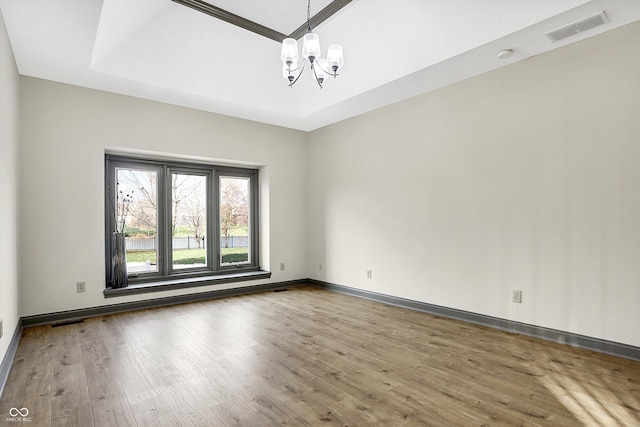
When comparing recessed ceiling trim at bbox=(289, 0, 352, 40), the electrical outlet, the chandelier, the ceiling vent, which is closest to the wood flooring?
the electrical outlet

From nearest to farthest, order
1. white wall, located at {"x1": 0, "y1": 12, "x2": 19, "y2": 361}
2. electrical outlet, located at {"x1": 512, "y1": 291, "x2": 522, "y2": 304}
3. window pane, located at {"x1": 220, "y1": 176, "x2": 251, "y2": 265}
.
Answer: white wall, located at {"x1": 0, "y1": 12, "x2": 19, "y2": 361}
electrical outlet, located at {"x1": 512, "y1": 291, "x2": 522, "y2": 304}
window pane, located at {"x1": 220, "y1": 176, "x2": 251, "y2": 265}

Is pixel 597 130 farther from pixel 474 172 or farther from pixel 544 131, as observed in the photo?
pixel 474 172

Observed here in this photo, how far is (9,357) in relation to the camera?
2.75 m

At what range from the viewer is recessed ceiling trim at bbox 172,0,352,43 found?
3376mm

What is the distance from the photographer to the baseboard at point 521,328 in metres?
2.92

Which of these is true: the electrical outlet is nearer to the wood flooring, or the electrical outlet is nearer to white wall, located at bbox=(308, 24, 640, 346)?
white wall, located at bbox=(308, 24, 640, 346)

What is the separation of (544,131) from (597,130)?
1.37 ft

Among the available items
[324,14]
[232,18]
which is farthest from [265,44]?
[324,14]

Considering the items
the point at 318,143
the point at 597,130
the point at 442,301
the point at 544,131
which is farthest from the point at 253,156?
the point at 597,130

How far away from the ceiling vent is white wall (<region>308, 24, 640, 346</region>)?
36 cm

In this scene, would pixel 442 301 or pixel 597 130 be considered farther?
pixel 442 301

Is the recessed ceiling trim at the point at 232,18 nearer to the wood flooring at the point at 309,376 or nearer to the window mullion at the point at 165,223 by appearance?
the window mullion at the point at 165,223

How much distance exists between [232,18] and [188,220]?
9.87 feet

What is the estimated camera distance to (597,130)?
3055mm
